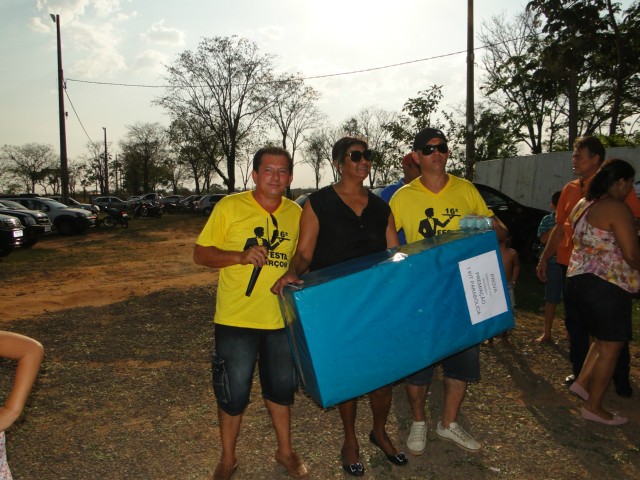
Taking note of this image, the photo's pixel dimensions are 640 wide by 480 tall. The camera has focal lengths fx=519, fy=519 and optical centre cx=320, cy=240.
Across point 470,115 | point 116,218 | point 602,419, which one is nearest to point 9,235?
point 116,218

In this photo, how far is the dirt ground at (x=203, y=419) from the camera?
3.08 metres

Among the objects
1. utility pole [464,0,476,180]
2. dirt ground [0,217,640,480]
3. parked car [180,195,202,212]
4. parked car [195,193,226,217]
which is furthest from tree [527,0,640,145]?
parked car [180,195,202,212]

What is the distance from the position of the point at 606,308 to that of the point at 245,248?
244 cm

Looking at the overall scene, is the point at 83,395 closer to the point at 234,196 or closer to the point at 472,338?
the point at 234,196

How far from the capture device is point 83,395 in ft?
13.8

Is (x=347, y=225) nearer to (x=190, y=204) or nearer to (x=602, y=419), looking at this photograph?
(x=602, y=419)

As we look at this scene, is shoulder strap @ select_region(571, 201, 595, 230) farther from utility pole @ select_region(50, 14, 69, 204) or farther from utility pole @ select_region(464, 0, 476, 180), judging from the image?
utility pole @ select_region(50, 14, 69, 204)

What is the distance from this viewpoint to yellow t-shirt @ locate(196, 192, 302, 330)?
271cm

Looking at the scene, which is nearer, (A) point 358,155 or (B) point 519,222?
(A) point 358,155

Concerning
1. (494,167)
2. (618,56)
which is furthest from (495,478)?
(618,56)

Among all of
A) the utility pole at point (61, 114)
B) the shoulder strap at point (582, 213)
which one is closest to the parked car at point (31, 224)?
the utility pole at point (61, 114)

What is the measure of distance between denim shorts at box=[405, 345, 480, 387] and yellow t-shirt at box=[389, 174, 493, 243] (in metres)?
0.74

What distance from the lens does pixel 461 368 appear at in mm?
3133

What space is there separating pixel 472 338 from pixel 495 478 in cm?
94
